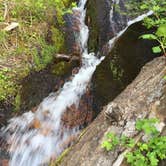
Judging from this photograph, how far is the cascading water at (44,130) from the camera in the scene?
5.37m

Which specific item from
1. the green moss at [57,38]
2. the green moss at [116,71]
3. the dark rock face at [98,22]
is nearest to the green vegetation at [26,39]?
the green moss at [57,38]

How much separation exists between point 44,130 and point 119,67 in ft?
6.00

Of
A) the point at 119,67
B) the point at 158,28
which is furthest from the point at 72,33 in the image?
the point at 158,28

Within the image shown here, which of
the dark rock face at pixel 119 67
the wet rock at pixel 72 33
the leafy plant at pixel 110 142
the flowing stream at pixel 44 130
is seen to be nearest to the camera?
the leafy plant at pixel 110 142

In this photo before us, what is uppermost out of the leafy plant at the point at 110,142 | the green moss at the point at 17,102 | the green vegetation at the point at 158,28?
the green vegetation at the point at 158,28

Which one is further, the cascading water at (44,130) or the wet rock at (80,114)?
the wet rock at (80,114)

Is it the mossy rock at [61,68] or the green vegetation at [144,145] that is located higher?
the mossy rock at [61,68]

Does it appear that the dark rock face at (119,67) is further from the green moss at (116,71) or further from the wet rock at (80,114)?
the wet rock at (80,114)

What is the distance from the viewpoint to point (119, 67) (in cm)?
637

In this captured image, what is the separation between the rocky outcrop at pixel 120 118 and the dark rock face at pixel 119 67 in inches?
60.2

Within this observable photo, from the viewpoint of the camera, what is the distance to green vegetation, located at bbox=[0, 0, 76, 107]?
579 centimetres

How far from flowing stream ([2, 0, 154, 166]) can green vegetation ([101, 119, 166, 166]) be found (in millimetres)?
1860

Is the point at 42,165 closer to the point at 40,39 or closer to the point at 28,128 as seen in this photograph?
the point at 28,128

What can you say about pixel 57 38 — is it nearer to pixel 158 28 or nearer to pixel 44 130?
pixel 44 130
